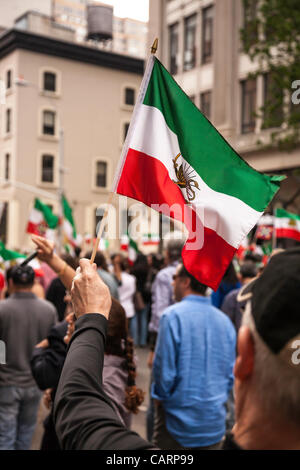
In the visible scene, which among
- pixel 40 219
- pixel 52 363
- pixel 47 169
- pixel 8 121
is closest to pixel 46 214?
pixel 40 219

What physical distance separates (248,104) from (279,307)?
24979mm

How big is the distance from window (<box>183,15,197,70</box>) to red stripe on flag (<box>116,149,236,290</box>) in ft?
85.8

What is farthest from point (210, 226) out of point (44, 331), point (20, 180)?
point (20, 180)

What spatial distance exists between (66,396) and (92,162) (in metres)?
41.8

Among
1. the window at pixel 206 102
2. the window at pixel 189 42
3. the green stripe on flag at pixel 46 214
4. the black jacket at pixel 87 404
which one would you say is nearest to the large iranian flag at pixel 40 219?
the green stripe on flag at pixel 46 214

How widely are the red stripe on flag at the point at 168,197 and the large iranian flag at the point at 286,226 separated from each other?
6.70 metres

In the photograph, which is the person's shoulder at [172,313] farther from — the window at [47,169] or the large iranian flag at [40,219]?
the window at [47,169]

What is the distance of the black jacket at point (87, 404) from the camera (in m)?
1.66

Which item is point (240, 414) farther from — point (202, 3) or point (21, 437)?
point (202, 3)

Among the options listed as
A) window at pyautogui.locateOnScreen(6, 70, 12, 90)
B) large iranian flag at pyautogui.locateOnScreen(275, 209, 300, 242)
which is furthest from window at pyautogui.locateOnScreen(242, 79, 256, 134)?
window at pyautogui.locateOnScreen(6, 70, 12, 90)

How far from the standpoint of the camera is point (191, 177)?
293 centimetres

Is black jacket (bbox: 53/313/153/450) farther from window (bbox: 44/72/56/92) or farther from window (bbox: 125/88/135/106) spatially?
window (bbox: 125/88/135/106)

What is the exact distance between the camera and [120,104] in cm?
4394

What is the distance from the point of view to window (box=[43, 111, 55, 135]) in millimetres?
41188
